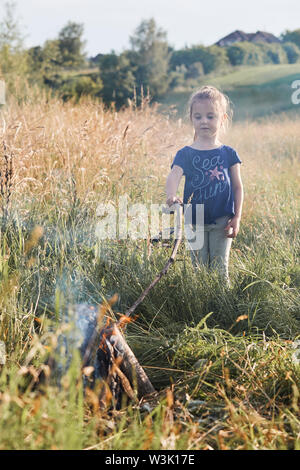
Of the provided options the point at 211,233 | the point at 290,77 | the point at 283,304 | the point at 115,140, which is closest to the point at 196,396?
the point at 283,304

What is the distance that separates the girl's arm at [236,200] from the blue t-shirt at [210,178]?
4cm

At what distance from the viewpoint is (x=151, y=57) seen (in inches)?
1555

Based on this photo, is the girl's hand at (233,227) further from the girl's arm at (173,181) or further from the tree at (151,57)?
the tree at (151,57)

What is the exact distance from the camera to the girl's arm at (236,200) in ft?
10.2

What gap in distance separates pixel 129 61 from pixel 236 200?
122 ft

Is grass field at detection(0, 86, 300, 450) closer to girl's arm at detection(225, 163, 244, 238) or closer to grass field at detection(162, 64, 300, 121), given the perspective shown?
girl's arm at detection(225, 163, 244, 238)

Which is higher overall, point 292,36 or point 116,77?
point 292,36

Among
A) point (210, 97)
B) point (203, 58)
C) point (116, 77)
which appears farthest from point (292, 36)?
point (210, 97)

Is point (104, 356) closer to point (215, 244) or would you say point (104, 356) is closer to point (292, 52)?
point (215, 244)

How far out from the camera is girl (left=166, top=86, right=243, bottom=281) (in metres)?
3.09

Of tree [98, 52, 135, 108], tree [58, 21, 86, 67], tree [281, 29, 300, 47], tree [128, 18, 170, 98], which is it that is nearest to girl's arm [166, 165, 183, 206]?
tree [98, 52, 135, 108]

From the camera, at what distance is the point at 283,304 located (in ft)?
8.68

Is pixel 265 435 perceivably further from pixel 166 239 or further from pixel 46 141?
pixel 46 141
